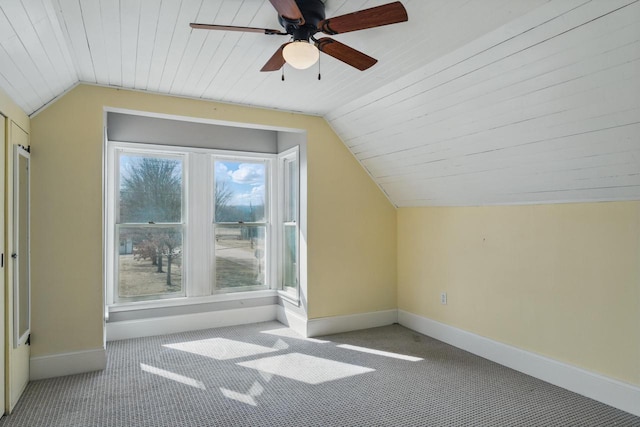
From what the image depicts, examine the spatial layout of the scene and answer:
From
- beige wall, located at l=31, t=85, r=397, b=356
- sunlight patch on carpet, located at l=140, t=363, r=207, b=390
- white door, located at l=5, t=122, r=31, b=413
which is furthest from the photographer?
beige wall, located at l=31, t=85, r=397, b=356

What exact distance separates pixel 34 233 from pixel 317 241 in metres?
2.44

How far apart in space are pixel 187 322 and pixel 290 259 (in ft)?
4.31

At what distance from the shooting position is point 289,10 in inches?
69.6

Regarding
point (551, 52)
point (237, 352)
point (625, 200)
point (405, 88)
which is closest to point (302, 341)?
point (237, 352)

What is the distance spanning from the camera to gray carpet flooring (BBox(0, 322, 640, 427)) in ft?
8.02

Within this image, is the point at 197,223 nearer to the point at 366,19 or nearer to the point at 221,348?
the point at 221,348

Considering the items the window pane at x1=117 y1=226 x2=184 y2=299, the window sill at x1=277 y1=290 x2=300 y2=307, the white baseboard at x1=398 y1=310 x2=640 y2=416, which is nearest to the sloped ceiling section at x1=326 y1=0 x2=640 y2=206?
the white baseboard at x1=398 y1=310 x2=640 y2=416

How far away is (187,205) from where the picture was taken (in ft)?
14.4

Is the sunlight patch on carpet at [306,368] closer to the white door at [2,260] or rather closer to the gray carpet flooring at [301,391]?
the gray carpet flooring at [301,391]

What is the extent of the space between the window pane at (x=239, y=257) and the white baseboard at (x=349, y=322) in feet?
3.44

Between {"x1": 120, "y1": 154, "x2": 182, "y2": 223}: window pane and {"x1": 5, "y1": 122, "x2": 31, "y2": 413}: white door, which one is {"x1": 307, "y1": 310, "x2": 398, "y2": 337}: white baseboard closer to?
{"x1": 120, "y1": 154, "x2": 182, "y2": 223}: window pane

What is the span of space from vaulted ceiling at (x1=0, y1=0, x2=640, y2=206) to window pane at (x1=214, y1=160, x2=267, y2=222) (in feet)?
3.74

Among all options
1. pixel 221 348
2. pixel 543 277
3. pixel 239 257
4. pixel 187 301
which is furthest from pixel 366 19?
pixel 187 301

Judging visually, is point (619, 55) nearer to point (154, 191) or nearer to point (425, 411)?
point (425, 411)
